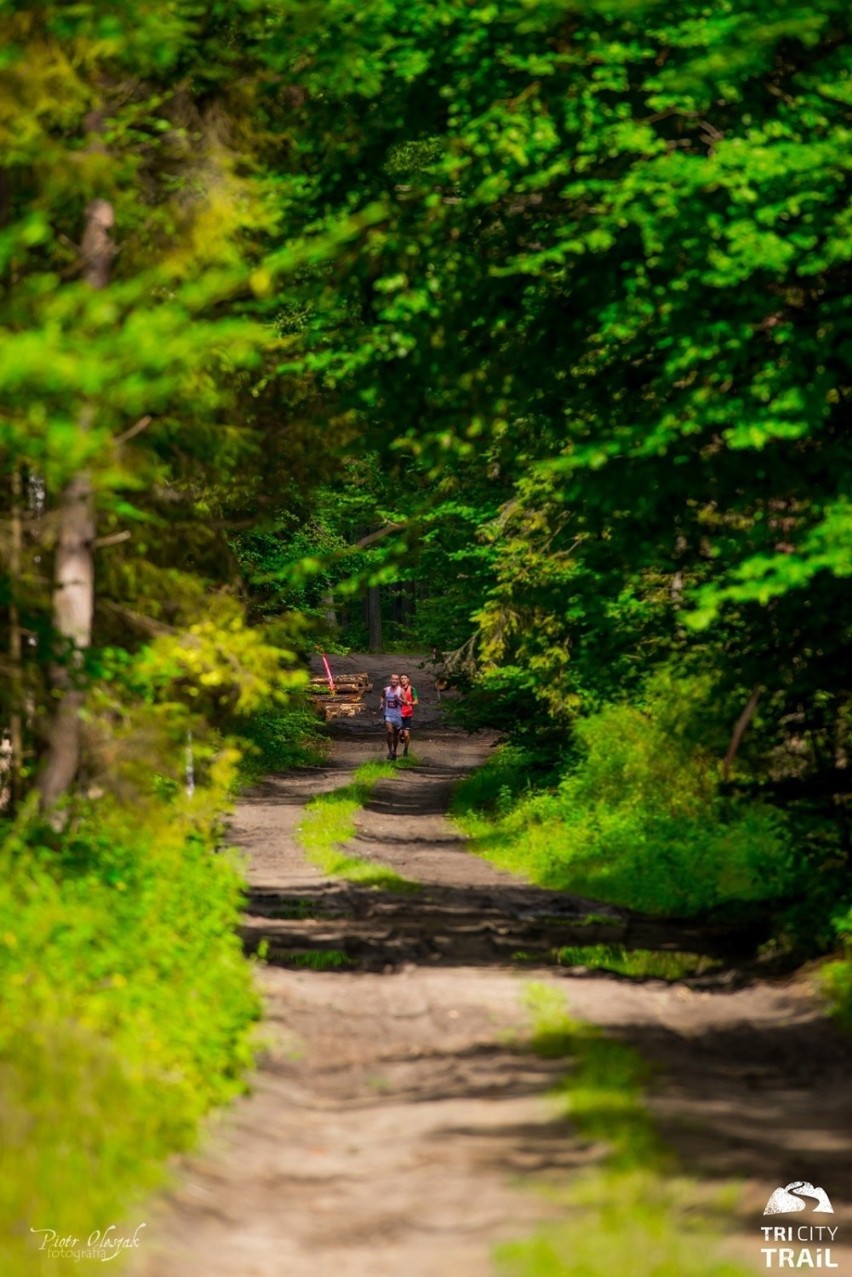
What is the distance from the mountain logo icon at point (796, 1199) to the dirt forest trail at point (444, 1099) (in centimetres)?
7

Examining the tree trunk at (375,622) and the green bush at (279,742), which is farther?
the tree trunk at (375,622)

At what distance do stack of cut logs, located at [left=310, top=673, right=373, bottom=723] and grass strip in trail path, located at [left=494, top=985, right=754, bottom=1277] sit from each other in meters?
50.1

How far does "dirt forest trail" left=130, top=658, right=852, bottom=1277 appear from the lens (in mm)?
8141

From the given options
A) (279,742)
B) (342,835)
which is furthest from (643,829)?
(279,742)

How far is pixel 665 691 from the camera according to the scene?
27.1 m

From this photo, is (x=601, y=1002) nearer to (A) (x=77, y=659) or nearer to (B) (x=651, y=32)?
(A) (x=77, y=659)

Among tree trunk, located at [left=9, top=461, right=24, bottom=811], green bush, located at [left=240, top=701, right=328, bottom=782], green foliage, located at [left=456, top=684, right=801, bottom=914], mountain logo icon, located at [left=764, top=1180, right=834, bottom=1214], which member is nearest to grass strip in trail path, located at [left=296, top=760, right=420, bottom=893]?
green foliage, located at [left=456, top=684, right=801, bottom=914]

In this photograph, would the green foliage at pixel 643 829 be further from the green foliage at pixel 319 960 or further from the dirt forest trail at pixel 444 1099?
the green foliage at pixel 319 960

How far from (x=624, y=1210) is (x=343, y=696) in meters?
58.9

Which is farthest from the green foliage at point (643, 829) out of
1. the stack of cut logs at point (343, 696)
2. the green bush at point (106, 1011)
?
the stack of cut logs at point (343, 696)

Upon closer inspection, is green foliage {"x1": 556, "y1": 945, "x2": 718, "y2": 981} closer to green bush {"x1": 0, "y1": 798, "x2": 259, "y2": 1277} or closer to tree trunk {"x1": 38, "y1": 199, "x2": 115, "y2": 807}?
green bush {"x1": 0, "y1": 798, "x2": 259, "y2": 1277}

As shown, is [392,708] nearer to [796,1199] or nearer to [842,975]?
[842,975]

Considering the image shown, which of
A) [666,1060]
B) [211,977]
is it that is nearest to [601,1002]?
[666,1060]

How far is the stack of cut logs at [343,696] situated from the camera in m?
62.9
